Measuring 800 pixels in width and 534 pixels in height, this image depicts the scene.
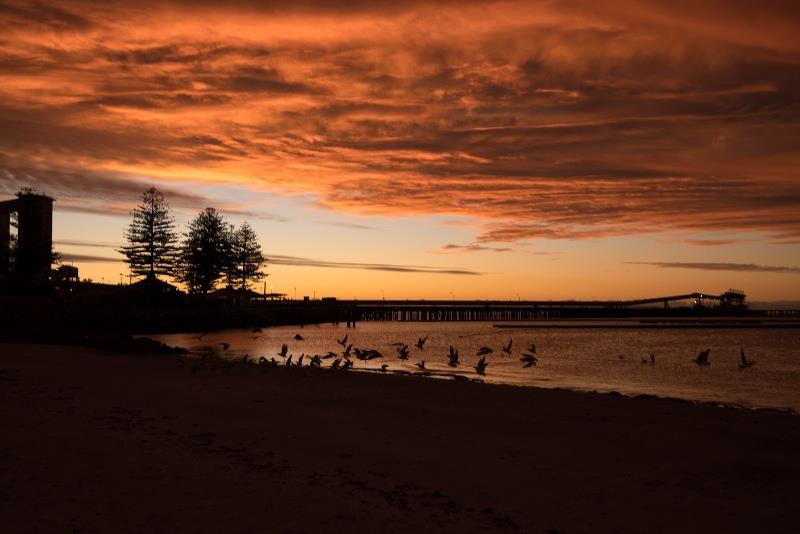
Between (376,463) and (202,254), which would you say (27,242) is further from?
(376,463)

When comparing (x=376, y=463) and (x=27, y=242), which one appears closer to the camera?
(x=376, y=463)

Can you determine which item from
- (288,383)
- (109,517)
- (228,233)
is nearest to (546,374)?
(288,383)

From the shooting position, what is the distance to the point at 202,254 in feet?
305

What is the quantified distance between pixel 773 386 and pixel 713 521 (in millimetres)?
21910

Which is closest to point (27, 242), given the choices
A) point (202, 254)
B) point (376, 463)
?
point (202, 254)

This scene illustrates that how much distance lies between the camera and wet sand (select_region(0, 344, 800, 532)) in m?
6.66

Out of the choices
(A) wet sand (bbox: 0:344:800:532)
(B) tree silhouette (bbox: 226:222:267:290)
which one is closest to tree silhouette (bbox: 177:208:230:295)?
(B) tree silhouette (bbox: 226:222:267:290)

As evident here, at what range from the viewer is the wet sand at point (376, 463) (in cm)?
666

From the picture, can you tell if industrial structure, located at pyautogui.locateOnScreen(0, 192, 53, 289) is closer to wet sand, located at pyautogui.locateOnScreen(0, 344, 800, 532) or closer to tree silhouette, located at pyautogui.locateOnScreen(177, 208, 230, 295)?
tree silhouette, located at pyautogui.locateOnScreen(177, 208, 230, 295)

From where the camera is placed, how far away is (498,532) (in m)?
6.38

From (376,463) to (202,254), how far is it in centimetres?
8829

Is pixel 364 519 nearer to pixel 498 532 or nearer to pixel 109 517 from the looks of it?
pixel 498 532

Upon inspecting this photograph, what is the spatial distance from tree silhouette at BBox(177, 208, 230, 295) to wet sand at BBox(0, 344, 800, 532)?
260ft

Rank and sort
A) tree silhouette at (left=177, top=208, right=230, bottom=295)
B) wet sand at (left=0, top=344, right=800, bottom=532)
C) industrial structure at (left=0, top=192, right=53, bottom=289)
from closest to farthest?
wet sand at (left=0, top=344, right=800, bottom=532)
industrial structure at (left=0, top=192, right=53, bottom=289)
tree silhouette at (left=177, top=208, right=230, bottom=295)
